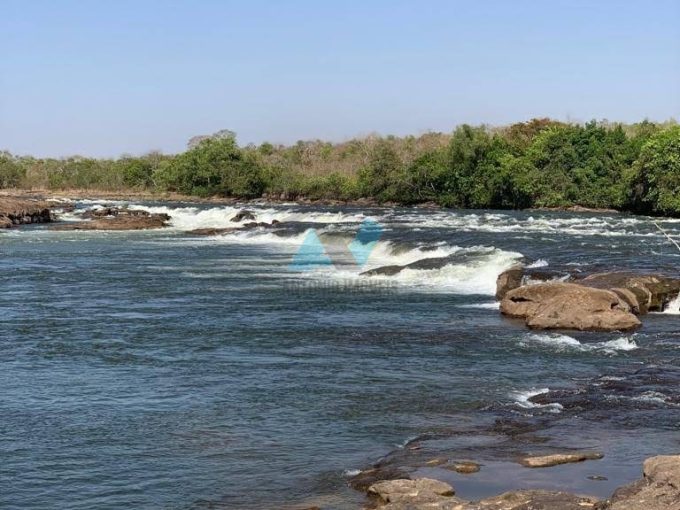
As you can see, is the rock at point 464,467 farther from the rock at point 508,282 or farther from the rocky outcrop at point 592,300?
the rock at point 508,282

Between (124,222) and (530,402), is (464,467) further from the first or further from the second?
(124,222)

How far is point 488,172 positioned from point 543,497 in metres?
72.9

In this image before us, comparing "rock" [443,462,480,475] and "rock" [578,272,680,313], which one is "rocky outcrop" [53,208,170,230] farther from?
"rock" [443,462,480,475]

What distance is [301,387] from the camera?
44.7 ft

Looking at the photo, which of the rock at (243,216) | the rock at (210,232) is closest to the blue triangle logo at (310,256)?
the rock at (210,232)

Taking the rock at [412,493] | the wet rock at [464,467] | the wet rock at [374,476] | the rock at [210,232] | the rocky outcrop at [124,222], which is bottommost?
the wet rock at [374,476]

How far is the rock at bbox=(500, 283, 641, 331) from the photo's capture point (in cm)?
1809

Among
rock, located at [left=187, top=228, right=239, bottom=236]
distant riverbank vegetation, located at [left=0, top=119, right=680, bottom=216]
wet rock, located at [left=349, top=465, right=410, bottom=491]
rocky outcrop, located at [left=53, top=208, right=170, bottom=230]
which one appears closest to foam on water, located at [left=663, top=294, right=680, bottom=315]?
wet rock, located at [left=349, top=465, right=410, bottom=491]

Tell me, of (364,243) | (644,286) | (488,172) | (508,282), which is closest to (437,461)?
(644,286)

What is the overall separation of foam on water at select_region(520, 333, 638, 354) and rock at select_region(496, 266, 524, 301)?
5196 millimetres

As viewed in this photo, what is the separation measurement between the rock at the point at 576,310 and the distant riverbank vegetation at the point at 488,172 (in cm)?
4298

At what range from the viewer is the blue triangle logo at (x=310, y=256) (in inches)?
1312

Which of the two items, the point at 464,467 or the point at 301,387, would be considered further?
the point at 301,387

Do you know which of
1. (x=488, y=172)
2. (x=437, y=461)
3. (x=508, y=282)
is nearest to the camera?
(x=437, y=461)
